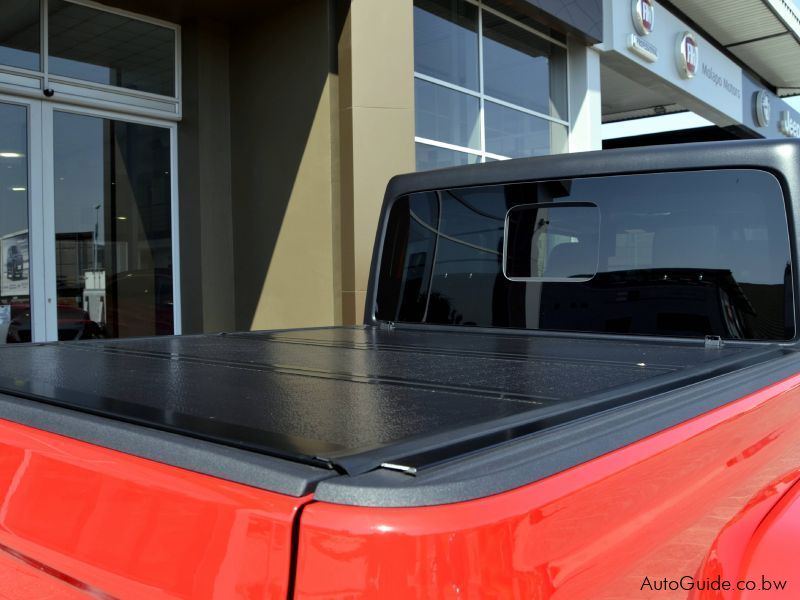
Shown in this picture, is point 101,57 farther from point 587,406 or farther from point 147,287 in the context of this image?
point 587,406

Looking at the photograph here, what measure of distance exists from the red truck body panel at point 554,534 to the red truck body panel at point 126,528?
0.19 ft

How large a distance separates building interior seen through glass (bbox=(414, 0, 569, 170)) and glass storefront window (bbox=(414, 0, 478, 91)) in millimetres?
12

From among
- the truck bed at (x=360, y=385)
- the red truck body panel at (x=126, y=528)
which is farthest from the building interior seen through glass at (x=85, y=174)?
the red truck body panel at (x=126, y=528)

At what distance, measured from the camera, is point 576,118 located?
1209 centimetres

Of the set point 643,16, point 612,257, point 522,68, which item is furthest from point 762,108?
point 612,257

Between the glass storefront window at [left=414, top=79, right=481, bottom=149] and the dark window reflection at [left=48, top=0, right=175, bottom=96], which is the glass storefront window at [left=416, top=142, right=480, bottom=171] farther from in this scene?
the dark window reflection at [left=48, top=0, right=175, bottom=96]

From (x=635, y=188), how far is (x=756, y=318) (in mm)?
594

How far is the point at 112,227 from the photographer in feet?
25.9

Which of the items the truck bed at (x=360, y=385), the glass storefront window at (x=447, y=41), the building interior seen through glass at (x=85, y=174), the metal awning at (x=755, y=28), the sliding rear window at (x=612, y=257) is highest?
the metal awning at (x=755, y=28)

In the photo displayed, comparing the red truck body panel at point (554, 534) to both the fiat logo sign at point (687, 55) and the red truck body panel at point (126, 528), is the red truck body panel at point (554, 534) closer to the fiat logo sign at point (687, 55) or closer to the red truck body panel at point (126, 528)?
the red truck body panel at point (126, 528)

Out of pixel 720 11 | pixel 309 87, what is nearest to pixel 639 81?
pixel 720 11

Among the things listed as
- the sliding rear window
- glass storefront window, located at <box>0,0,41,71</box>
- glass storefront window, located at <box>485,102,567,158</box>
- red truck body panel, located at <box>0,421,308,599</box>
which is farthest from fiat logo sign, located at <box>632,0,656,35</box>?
red truck body panel, located at <box>0,421,308,599</box>

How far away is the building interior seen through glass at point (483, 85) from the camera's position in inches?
360

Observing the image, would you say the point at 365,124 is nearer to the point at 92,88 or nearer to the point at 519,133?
the point at 92,88
